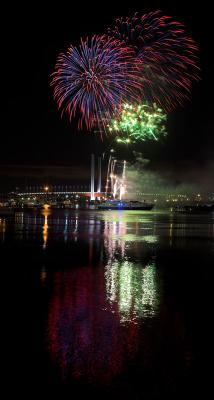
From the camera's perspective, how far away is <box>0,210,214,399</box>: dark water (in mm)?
5035

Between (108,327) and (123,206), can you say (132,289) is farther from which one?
(123,206)

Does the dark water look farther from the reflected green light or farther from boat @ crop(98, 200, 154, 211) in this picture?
boat @ crop(98, 200, 154, 211)

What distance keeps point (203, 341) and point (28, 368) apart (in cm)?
228

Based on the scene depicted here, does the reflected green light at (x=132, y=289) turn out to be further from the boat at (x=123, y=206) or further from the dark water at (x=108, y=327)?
the boat at (x=123, y=206)

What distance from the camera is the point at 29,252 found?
16.9 metres

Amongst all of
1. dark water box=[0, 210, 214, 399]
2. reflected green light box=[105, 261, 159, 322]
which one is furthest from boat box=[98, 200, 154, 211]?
reflected green light box=[105, 261, 159, 322]

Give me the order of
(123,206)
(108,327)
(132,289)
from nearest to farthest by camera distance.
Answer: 1. (108,327)
2. (132,289)
3. (123,206)

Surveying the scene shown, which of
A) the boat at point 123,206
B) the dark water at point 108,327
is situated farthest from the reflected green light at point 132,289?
the boat at point 123,206

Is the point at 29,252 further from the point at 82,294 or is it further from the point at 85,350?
the point at 85,350

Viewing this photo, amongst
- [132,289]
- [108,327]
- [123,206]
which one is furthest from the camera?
[123,206]

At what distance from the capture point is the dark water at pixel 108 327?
504 cm

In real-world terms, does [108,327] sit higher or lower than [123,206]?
lower

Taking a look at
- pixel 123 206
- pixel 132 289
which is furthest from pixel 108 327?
pixel 123 206

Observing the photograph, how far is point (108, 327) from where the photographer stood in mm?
7059
